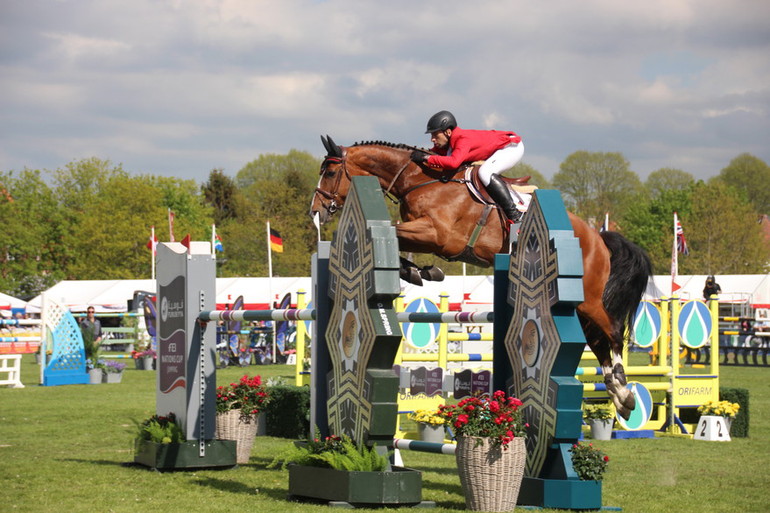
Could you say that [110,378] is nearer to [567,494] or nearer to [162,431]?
[162,431]

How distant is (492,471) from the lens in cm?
471

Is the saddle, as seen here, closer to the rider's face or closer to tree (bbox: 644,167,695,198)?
the rider's face

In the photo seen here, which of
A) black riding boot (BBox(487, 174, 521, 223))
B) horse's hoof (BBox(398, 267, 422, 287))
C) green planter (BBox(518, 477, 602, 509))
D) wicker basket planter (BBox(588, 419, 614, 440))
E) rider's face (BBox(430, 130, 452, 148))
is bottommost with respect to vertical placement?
wicker basket planter (BBox(588, 419, 614, 440))

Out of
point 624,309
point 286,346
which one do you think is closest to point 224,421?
point 624,309

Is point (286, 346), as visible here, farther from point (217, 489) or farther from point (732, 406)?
point (217, 489)

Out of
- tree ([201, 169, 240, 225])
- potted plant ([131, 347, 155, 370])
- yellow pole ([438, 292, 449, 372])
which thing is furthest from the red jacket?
tree ([201, 169, 240, 225])

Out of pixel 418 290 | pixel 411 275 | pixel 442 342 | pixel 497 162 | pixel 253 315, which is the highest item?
pixel 497 162

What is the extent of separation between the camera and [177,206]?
57.3 m

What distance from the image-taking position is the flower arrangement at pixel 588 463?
4.82 meters

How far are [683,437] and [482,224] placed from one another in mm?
3381

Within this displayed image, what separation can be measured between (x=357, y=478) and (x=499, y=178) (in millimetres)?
2987

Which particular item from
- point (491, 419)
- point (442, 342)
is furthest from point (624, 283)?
point (491, 419)

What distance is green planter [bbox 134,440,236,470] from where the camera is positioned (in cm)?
641

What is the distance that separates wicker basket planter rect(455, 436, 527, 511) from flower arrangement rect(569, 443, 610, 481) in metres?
0.27
